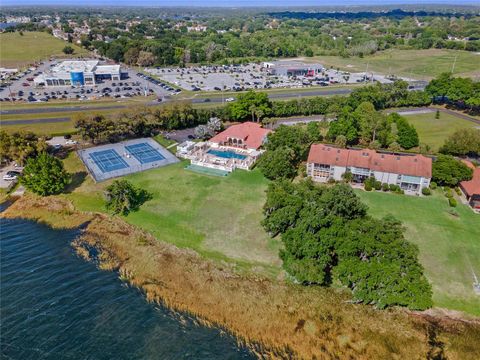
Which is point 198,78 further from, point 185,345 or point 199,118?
point 185,345

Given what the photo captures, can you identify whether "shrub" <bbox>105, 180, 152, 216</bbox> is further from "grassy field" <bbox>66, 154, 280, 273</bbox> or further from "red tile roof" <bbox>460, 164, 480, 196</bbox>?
"red tile roof" <bbox>460, 164, 480, 196</bbox>

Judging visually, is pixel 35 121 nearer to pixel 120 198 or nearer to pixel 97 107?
pixel 97 107

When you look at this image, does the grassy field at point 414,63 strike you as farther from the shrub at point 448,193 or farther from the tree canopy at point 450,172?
the shrub at point 448,193

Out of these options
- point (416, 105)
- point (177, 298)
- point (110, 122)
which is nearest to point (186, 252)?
point (177, 298)

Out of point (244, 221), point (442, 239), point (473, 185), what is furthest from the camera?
point (473, 185)

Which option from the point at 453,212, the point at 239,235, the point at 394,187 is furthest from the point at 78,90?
the point at 453,212

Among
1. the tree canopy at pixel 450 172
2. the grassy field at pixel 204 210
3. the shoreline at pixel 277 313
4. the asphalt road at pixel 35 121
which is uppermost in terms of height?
the tree canopy at pixel 450 172

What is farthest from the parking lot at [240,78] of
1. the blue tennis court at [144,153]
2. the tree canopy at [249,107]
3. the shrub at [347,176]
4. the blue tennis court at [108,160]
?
the shrub at [347,176]
